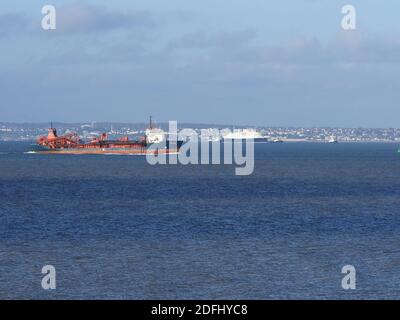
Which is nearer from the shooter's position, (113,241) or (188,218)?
(113,241)

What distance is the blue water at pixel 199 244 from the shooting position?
1499 inches

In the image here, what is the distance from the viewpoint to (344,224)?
64.9m

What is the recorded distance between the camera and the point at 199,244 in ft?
170

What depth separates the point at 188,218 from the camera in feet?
227

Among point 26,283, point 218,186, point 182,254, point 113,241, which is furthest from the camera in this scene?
point 218,186

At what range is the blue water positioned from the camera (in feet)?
125

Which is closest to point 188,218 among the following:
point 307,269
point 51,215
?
point 51,215

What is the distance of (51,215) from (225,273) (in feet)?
111

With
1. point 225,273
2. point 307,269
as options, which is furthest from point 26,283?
point 307,269
